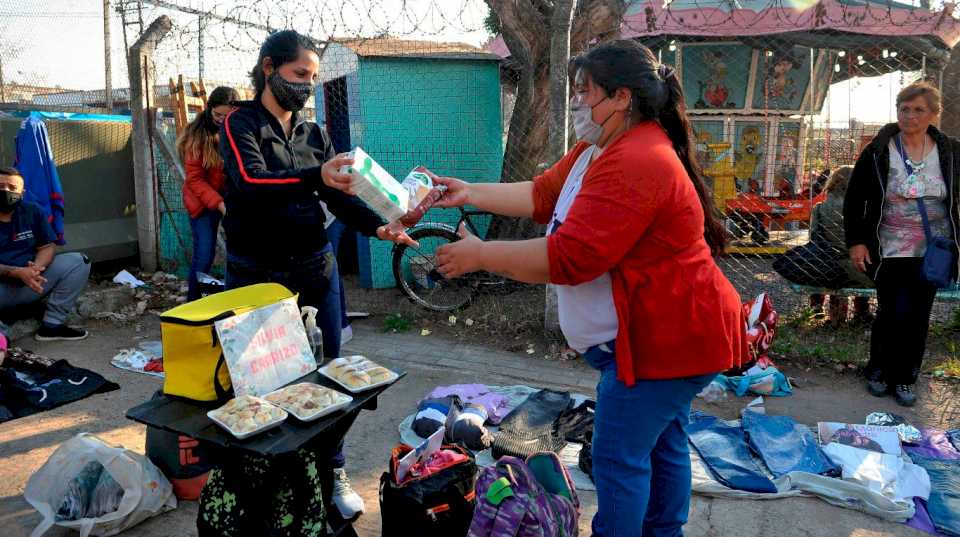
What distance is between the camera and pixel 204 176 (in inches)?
217

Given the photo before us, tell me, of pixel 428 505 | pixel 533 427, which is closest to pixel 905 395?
pixel 533 427

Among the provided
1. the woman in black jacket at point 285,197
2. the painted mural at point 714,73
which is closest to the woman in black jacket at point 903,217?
the woman in black jacket at point 285,197

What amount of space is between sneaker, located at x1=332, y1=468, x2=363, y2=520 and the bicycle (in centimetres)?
327

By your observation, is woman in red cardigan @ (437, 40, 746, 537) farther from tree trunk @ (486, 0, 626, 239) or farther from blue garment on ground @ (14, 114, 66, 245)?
blue garment on ground @ (14, 114, 66, 245)

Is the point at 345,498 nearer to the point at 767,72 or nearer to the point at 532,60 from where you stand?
the point at 532,60

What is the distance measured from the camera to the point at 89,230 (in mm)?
7148

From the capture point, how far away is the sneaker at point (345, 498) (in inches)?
111

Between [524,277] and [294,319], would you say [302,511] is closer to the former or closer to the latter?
[294,319]

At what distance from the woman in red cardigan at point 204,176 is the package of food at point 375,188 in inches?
130

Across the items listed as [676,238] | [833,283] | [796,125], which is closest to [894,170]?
[833,283]

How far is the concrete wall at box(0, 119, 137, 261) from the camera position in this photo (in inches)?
275

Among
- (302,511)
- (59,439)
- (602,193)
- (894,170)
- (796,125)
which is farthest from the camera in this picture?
(796,125)

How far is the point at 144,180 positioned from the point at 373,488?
5.47 m

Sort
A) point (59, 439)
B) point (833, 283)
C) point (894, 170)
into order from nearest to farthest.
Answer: point (59, 439)
point (894, 170)
point (833, 283)
